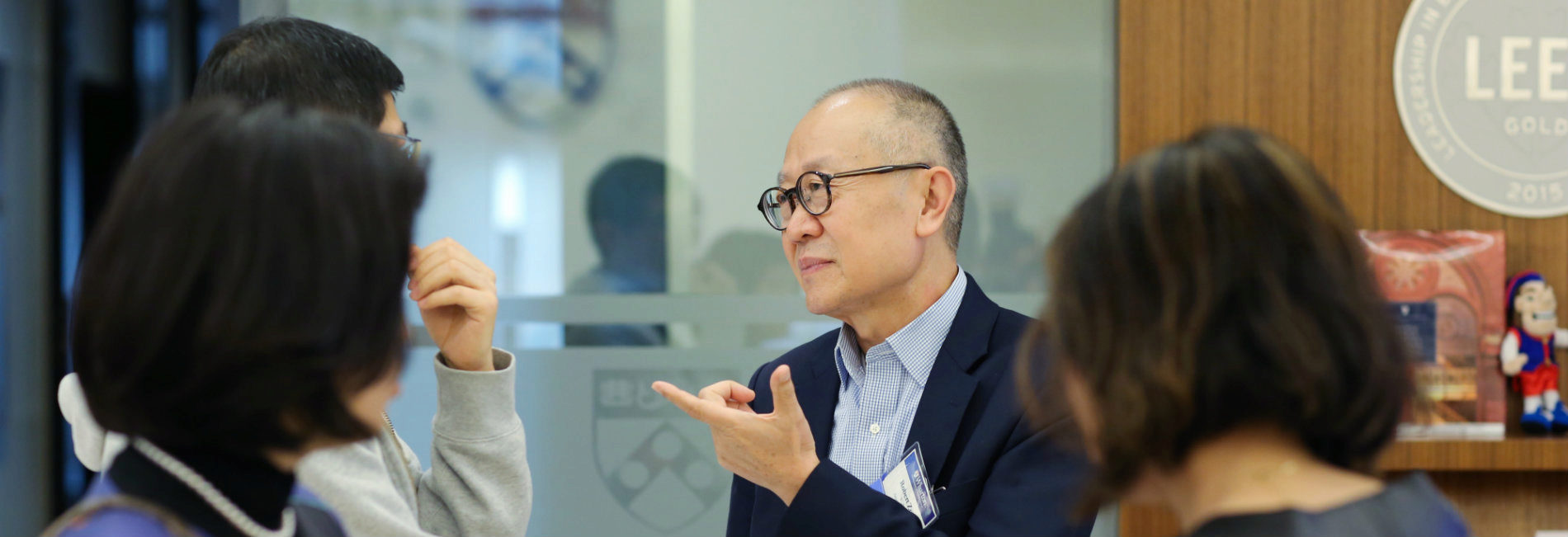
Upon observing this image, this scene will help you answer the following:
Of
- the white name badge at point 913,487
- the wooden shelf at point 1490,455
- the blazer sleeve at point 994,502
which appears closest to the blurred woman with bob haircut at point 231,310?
the blazer sleeve at point 994,502

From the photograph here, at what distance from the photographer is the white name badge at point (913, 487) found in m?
1.41

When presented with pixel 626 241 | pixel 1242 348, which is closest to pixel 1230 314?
pixel 1242 348

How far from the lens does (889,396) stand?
1.59 meters

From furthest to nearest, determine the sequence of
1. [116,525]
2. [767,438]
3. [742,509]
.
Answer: [742,509]
[767,438]
[116,525]

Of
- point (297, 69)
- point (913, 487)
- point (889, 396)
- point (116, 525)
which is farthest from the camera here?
point (889, 396)

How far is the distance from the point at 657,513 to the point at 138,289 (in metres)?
2.01

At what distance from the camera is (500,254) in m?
2.59

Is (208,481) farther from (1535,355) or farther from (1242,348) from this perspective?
(1535,355)

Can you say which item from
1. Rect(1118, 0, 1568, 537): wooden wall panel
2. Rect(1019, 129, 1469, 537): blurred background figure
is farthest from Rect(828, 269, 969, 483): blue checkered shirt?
Rect(1118, 0, 1568, 537): wooden wall panel

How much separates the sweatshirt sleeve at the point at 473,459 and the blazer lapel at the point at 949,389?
55 centimetres

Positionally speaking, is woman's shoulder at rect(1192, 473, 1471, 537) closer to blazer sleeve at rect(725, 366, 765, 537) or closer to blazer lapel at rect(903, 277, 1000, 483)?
blazer lapel at rect(903, 277, 1000, 483)

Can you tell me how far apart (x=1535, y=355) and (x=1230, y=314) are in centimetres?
226

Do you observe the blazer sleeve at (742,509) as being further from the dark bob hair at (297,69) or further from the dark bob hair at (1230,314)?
the dark bob hair at (1230,314)

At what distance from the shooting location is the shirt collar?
62.1 inches
